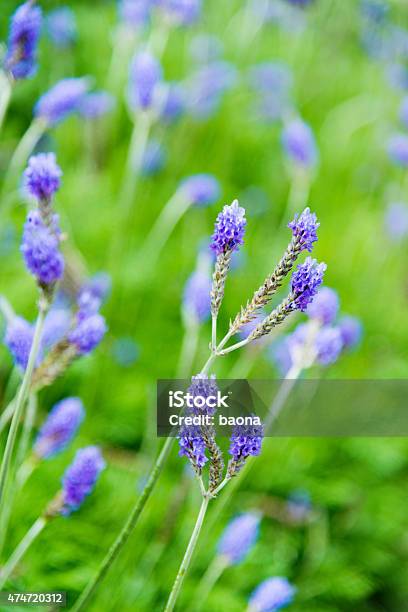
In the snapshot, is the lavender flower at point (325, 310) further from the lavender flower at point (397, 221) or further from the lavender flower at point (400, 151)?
the lavender flower at point (400, 151)

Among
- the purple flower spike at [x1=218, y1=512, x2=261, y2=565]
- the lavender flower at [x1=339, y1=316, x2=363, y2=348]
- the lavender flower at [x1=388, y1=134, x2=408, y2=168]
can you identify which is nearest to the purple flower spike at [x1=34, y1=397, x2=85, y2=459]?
the purple flower spike at [x1=218, y1=512, x2=261, y2=565]

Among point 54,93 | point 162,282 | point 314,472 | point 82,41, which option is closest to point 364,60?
point 82,41

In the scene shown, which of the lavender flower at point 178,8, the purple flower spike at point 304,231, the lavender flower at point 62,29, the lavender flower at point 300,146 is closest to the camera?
the purple flower spike at point 304,231

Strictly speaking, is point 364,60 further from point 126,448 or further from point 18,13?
point 18,13

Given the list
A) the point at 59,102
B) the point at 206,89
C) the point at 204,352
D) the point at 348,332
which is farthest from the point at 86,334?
the point at 206,89

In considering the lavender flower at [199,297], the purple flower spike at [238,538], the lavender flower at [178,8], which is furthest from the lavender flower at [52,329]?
the lavender flower at [178,8]

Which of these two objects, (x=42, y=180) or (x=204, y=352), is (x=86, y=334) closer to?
(x=42, y=180)
